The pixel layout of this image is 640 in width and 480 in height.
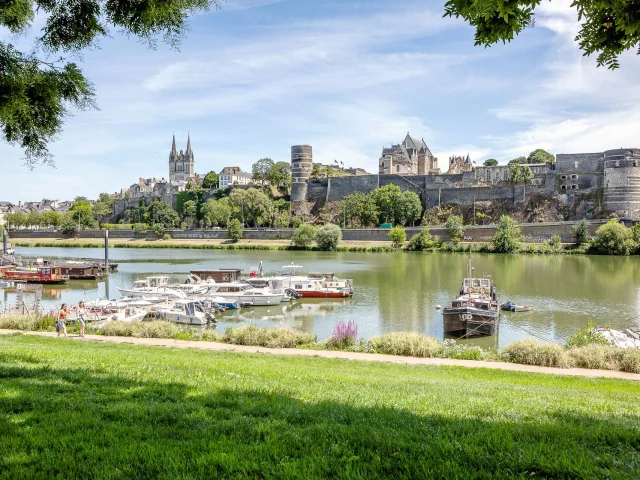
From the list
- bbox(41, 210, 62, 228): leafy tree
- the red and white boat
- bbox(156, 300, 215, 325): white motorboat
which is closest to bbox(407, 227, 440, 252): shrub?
the red and white boat

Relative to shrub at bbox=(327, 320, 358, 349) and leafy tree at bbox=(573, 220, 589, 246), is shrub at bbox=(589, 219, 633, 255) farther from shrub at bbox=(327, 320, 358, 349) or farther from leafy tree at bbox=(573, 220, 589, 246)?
shrub at bbox=(327, 320, 358, 349)

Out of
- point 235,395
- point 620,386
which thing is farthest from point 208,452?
point 620,386

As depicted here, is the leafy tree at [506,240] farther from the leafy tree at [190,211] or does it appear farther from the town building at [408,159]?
the leafy tree at [190,211]

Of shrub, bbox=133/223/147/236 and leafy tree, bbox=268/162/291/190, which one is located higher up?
leafy tree, bbox=268/162/291/190

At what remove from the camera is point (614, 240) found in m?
63.8

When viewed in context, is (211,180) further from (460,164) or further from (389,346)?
(389,346)

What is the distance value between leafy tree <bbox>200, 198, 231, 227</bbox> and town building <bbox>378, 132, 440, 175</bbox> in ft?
100

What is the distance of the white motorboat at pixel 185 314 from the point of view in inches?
979

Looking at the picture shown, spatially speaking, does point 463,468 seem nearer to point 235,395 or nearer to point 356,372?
point 235,395

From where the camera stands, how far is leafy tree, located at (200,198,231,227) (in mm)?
96812

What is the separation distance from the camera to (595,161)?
8250cm

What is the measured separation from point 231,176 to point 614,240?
96.6 m

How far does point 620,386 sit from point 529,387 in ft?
7.83

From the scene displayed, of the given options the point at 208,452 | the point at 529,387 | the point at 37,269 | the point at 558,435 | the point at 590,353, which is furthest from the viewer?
the point at 37,269
